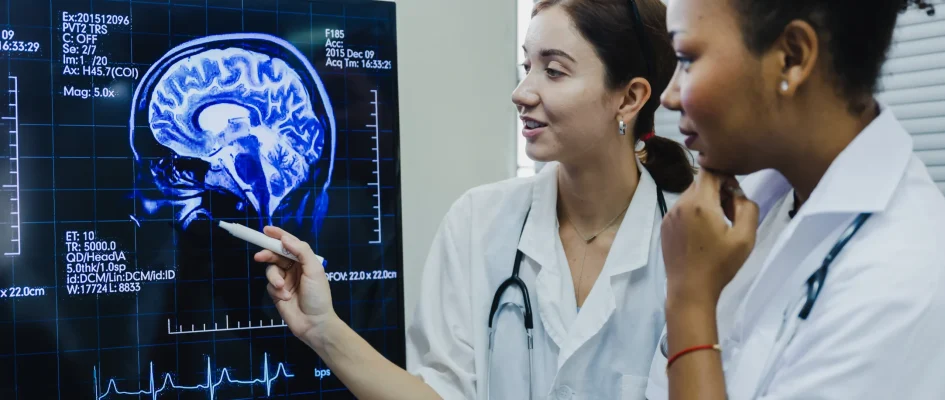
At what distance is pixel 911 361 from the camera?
79cm

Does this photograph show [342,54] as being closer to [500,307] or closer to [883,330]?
[500,307]

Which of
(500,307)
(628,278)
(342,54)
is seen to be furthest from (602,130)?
(342,54)

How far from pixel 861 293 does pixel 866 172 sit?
147 mm

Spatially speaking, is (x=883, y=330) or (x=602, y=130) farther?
(x=602, y=130)

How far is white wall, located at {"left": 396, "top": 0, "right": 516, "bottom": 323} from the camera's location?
1938 mm

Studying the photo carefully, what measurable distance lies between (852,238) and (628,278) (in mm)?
651

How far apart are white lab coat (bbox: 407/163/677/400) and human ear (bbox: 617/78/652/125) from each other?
0.44ft

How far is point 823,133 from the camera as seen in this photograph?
0.91 meters

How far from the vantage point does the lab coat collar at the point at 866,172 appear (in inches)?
33.6

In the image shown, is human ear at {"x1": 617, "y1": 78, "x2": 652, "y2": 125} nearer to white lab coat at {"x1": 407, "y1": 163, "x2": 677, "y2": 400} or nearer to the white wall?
white lab coat at {"x1": 407, "y1": 163, "x2": 677, "y2": 400}

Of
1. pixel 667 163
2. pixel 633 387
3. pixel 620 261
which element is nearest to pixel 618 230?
pixel 620 261

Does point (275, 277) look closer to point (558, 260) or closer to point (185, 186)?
point (185, 186)

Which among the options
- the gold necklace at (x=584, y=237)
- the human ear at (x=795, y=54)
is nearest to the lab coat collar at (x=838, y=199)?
the human ear at (x=795, y=54)

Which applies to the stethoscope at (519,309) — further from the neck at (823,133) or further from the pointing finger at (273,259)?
the neck at (823,133)
